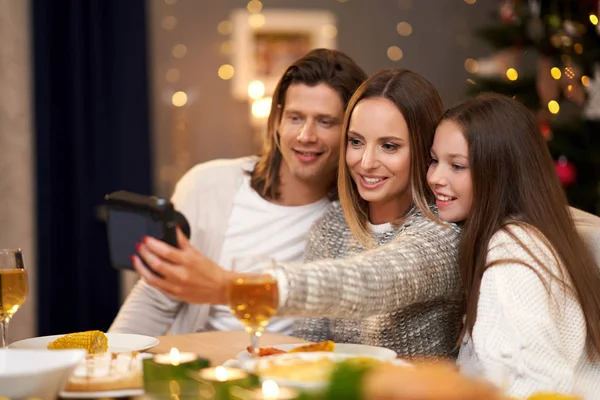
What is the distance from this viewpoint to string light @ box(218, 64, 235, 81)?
5965mm

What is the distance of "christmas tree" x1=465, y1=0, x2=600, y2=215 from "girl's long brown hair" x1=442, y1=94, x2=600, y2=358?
7.42 ft

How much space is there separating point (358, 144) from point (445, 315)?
1.57 ft

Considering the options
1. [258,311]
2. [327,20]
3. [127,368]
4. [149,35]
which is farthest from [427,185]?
[327,20]

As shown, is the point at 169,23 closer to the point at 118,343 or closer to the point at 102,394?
the point at 118,343

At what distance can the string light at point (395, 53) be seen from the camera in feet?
20.5

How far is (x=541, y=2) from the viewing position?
15.4ft

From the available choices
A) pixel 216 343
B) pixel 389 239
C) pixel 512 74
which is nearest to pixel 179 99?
pixel 512 74

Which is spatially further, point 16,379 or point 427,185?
point 427,185

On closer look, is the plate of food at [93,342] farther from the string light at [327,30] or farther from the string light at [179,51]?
the string light at [327,30]

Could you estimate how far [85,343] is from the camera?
1542 mm

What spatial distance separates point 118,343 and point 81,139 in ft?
10.6

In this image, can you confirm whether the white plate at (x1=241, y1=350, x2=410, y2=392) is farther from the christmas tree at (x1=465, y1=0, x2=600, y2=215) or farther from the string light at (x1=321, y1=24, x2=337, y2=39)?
the string light at (x1=321, y1=24, x2=337, y2=39)

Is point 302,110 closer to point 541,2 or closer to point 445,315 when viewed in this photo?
point 445,315

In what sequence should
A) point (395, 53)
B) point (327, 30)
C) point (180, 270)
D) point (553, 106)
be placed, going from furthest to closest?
point (395, 53), point (327, 30), point (553, 106), point (180, 270)
